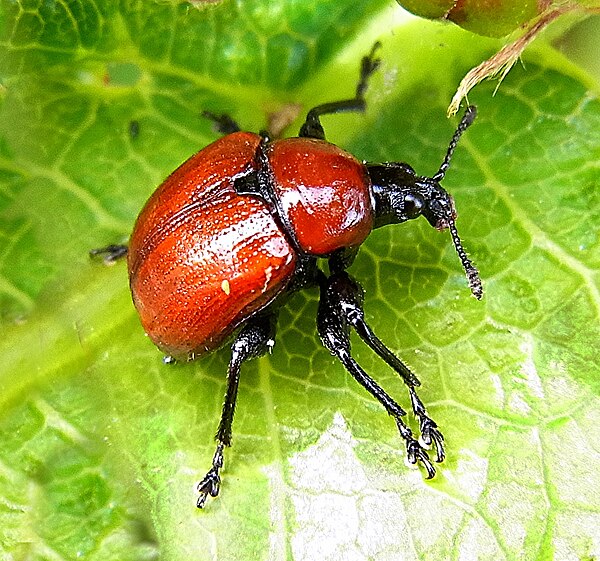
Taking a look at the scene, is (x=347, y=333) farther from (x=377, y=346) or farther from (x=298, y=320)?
(x=298, y=320)

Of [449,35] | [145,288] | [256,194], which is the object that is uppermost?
[449,35]

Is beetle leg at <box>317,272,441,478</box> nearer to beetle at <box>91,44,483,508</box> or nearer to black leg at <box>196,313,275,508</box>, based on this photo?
beetle at <box>91,44,483,508</box>

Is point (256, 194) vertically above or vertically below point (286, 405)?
above

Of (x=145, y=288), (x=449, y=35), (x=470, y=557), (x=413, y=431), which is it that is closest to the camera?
(x=470, y=557)

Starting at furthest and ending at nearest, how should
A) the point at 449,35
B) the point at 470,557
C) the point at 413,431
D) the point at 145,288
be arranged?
the point at 449,35
the point at 145,288
the point at 413,431
the point at 470,557

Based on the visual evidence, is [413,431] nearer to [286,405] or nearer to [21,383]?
[286,405]

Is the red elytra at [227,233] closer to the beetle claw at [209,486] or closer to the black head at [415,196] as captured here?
the black head at [415,196]

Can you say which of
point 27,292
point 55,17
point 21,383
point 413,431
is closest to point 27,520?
point 21,383

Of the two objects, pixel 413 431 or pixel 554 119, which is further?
pixel 554 119
